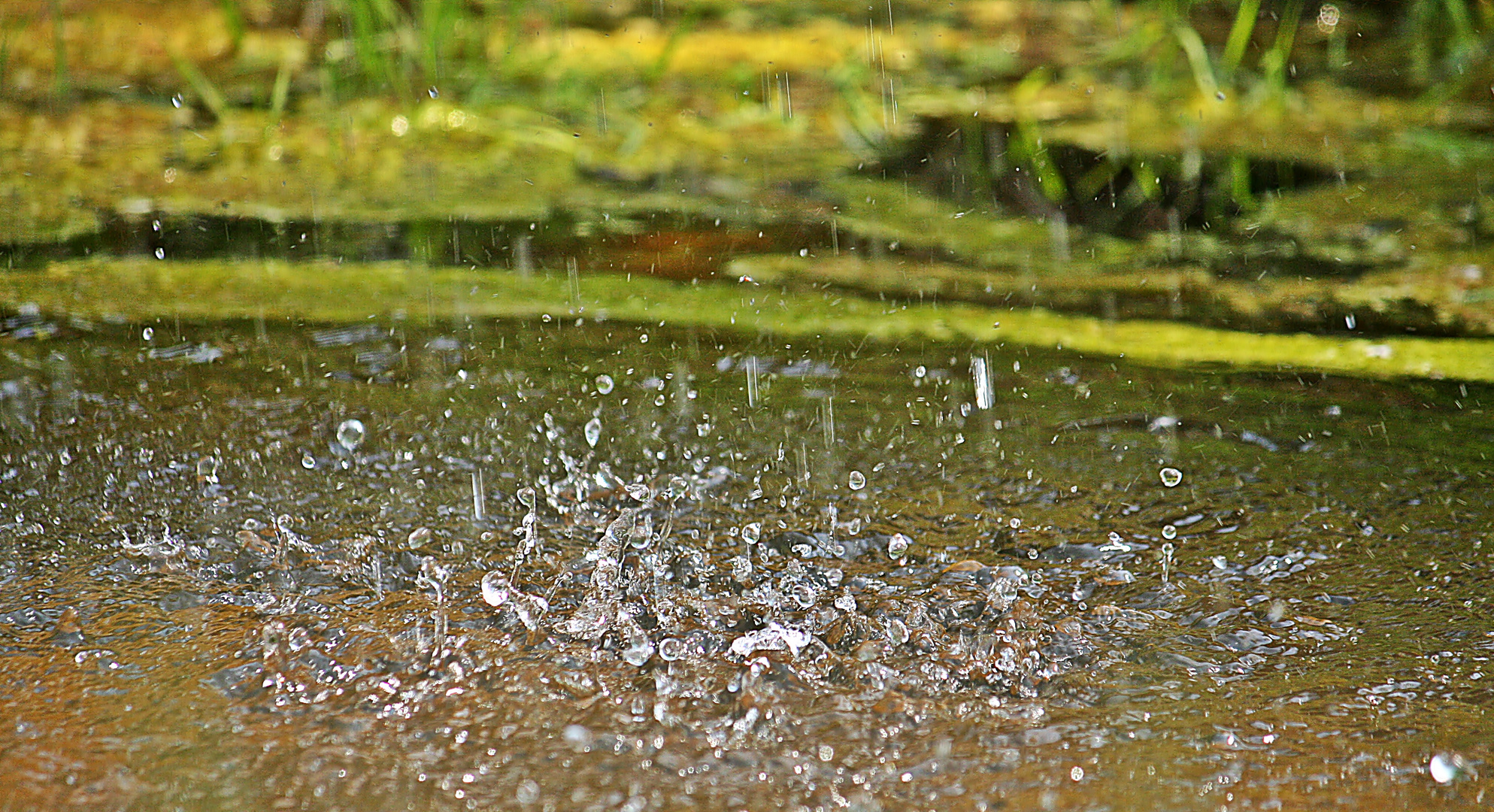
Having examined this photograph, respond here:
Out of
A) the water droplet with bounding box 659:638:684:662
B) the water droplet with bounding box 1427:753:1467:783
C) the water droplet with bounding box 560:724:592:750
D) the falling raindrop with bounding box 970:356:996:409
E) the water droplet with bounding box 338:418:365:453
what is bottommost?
the water droplet with bounding box 1427:753:1467:783

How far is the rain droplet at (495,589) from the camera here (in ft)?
4.18

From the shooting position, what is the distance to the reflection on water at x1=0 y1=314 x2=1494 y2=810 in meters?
0.99

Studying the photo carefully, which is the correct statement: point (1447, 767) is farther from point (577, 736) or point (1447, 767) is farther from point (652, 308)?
point (652, 308)

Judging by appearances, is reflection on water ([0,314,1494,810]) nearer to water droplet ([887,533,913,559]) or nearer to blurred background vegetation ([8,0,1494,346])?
water droplet ([887,533,913,559])

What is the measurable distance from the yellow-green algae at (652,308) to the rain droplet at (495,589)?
0.71 meters

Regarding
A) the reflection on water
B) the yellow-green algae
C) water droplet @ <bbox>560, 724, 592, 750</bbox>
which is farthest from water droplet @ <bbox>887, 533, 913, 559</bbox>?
the yellow-green algae

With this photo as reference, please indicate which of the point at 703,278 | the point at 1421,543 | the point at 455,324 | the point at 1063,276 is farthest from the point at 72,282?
the point at 1421,543

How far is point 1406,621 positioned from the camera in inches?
49.4

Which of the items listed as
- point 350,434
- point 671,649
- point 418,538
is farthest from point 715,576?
point 350,434

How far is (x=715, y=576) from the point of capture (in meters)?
1.33

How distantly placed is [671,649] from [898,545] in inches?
12.0

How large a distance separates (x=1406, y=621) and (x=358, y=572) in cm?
92

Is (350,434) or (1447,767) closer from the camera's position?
(1447,767)

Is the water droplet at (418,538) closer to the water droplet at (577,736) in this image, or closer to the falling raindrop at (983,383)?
the water droplet at (577,736)
